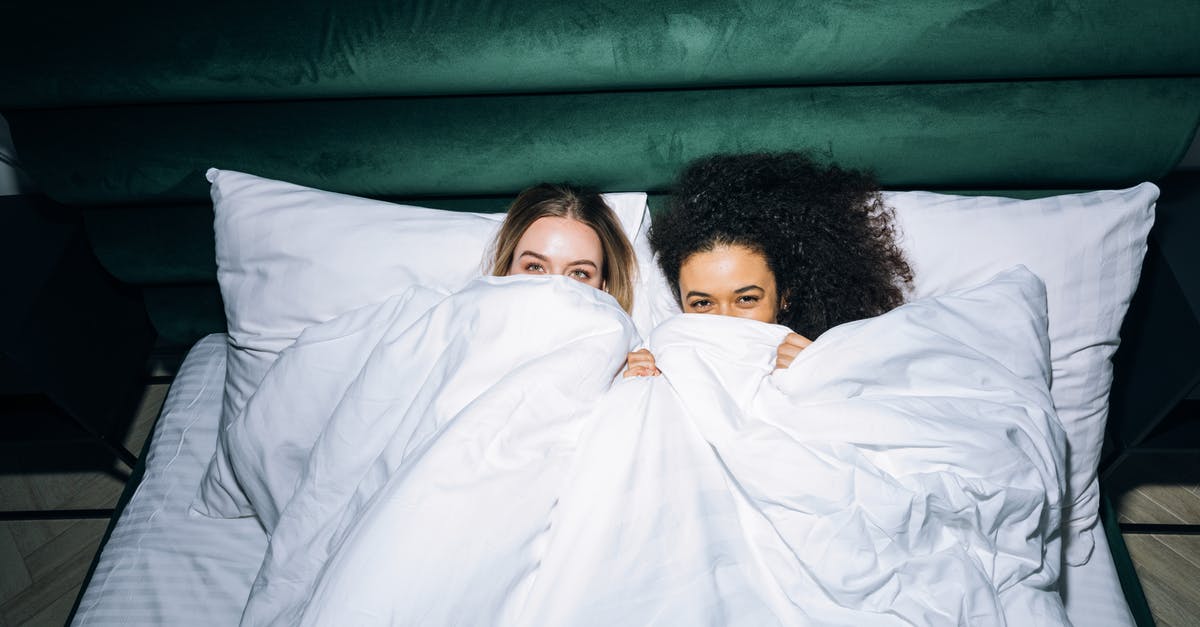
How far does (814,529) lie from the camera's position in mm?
897

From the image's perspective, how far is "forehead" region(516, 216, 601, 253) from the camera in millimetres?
1249

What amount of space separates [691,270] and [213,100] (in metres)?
0.97

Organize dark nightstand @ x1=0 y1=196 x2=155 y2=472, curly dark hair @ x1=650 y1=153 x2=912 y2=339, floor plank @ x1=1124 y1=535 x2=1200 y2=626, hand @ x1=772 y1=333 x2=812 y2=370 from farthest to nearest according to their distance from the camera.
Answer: floor plank @ x1=1124 y1=535 x2=1200 y2=626 → dark nightstand @ x1=0 y1=196 x2=155 y2=472 → curly dark hair @ x1=650 y1=153 x2=912 y2=339 → hand @ x1=772 y1=333 x2=812 y2=370

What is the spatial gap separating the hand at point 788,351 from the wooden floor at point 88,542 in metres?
1.19

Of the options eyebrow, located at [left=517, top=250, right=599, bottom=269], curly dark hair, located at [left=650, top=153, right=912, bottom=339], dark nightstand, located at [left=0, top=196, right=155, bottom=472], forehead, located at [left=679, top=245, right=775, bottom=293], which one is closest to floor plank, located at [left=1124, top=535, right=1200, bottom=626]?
curly dark hair, located at [left=650, top=153, right=912, bottom=339]

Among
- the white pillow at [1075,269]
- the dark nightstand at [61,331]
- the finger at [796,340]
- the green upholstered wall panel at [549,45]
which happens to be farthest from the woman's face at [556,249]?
the dark nightstand at [61,331]

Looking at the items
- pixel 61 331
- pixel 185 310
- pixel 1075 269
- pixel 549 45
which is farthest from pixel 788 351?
pixel 61 331

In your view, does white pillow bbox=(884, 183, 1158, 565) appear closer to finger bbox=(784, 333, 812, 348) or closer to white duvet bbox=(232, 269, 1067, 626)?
white duvet bbox=(232, 269, 1067, 626)

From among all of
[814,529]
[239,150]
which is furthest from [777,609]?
[239,150]

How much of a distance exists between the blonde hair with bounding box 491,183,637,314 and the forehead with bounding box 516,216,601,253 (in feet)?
0.06

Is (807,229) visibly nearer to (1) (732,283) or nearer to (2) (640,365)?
(1) (732,283)

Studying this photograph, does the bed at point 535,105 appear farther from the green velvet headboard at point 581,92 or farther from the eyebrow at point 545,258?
the eyebrow at point 545,258

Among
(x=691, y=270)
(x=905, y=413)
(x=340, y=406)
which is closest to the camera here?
(x=905, y=413)

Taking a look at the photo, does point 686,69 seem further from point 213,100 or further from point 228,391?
point 228,391
